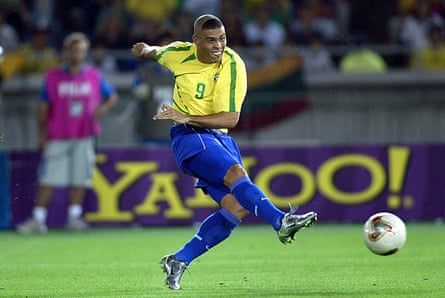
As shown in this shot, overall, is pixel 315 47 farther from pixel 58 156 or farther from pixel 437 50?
pixel 58 156

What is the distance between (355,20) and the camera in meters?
19.8

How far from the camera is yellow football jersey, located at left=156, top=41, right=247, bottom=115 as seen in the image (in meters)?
8.45

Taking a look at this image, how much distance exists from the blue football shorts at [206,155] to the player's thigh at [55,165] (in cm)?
635

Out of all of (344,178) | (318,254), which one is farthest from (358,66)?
(318,254)

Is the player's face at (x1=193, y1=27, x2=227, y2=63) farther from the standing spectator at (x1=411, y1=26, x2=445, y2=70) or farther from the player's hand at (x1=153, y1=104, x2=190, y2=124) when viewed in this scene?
the standing spectator at (x1=411, y1=26, x2=445, y2=70)

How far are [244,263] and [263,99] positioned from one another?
6.62 metres

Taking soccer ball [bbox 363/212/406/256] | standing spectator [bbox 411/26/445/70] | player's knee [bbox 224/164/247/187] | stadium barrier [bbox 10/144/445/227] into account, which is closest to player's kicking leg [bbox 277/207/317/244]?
player's knee [bbox 224/164/247/187]

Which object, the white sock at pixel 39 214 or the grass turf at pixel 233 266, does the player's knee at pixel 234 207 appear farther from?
the white sock at pixel 39 214

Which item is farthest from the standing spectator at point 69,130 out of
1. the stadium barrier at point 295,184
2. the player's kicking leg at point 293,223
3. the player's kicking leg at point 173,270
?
the player's kicking leg at point 293,223

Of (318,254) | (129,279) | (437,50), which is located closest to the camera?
(129,279)

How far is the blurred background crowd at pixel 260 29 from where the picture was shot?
709 inches

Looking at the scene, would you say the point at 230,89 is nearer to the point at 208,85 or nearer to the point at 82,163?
the point at 208,85

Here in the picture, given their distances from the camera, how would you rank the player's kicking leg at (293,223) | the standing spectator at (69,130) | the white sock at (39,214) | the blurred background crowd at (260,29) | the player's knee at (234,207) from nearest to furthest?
the player's kicking leg at (293,223), the player's knee at (234,207), the white sock at (39,214), the standing spectator at (69,130), the blurred background crowd at (260,29)

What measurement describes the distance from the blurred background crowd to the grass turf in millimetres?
4382
